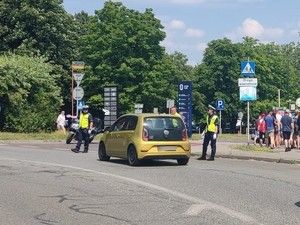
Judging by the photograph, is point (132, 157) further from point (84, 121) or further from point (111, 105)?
point (111, 105)

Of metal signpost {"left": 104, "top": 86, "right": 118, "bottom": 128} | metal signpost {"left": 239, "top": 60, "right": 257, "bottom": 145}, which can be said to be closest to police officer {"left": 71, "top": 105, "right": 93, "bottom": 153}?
metal signpost {"left": 239, "top": 60, "right": 257, "bottom": 145}

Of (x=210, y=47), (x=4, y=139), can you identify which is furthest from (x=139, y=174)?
(x=210, y=47)

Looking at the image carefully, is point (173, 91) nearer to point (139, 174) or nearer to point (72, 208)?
point (139, 174)

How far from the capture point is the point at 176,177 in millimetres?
14133

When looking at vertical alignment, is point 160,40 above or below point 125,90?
above

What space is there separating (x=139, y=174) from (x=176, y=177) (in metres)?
1.18

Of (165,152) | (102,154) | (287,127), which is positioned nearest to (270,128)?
(287,127)

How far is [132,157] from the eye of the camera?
1730 cm

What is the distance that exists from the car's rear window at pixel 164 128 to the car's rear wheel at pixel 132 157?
2.19 feet

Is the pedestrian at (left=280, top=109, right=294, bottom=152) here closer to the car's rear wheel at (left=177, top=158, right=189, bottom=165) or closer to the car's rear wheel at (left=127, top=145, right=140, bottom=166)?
the car's rear wheel at (left=177, top=158, right=189, bottom=165)

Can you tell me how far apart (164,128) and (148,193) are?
591cm

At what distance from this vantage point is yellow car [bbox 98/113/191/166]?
55.7 ft

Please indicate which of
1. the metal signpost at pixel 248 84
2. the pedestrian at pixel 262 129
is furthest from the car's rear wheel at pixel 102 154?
the pedestrian at pixel 262 129

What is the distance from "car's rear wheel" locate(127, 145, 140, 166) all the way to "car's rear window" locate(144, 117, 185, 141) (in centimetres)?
67
